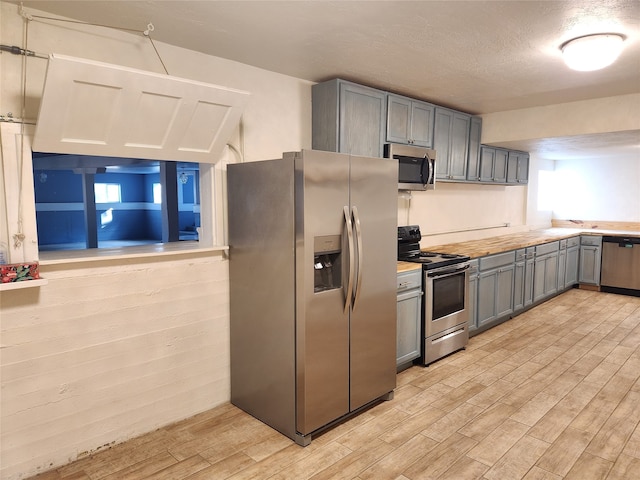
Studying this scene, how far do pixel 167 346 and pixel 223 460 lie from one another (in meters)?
0.80

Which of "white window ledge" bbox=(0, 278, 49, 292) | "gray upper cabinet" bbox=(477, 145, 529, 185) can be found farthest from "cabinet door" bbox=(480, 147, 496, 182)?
"white window ledge" bbox=(0, 278, 49, 292)

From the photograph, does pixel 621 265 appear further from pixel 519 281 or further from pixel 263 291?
pixel 263 291

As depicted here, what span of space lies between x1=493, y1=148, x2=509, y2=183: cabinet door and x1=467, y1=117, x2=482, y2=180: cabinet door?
50 centimetres

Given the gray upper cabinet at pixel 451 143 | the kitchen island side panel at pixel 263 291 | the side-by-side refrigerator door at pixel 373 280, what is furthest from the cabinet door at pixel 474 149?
the kitchen island side panel at pixel 263 291

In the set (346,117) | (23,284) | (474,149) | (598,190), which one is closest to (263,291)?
(23,284)

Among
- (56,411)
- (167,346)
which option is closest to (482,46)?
(167,346)

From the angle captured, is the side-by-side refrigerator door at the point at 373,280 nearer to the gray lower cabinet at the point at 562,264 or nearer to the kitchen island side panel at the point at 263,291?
the kitchen island side panel at the point at 263,291

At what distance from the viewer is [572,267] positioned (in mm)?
6387


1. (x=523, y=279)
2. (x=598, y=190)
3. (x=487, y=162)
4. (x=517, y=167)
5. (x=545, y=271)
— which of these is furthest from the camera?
(x=598, y=190)

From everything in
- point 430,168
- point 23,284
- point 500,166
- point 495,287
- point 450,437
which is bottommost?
point 450,437

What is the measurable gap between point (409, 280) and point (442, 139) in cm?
180

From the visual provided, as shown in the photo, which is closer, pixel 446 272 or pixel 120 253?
pixel 120 253

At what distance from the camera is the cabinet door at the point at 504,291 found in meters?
4.62

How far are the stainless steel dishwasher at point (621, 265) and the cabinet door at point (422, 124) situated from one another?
3940mm
